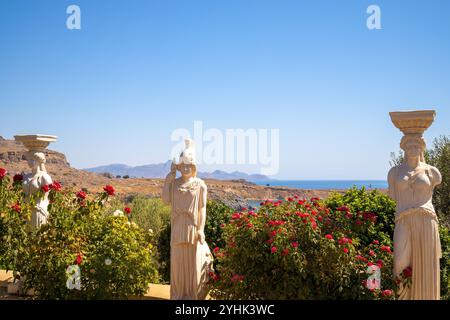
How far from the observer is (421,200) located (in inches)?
238

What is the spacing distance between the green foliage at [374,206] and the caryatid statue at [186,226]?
3.80 metres

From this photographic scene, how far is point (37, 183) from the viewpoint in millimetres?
7699

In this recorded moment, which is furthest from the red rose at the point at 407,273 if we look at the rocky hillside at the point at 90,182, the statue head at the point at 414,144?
the rocky hillside at the point at 90,182

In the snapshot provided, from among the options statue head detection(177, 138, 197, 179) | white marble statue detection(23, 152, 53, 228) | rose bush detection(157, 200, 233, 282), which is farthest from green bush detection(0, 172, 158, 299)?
rose bush detection(157, 200, 233, 282)

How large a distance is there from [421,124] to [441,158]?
10.5m

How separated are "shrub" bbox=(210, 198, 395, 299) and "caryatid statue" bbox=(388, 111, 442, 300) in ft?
1.16

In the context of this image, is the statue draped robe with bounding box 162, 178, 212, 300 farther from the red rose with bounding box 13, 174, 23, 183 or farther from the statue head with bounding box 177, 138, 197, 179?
the red rose with bounding box 13, 174, 23, 183

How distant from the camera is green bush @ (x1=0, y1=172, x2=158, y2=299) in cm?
666

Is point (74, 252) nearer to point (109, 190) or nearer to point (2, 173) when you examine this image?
point (109, 190)

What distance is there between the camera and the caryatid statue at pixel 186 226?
6531 millimetres

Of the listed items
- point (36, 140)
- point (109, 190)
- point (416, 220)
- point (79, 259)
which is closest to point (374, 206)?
point (416, 220)

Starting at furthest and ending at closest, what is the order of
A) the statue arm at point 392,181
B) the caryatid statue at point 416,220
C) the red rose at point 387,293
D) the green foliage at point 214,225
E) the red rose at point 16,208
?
the green foliage at point 214,225, the red rose at point 16,208, the statue arm at point 392,181, the caryatid statue at point 416,220, the red rose at point 387,293

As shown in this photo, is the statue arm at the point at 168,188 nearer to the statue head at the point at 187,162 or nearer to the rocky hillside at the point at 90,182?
the statue head at the point at 187,162
